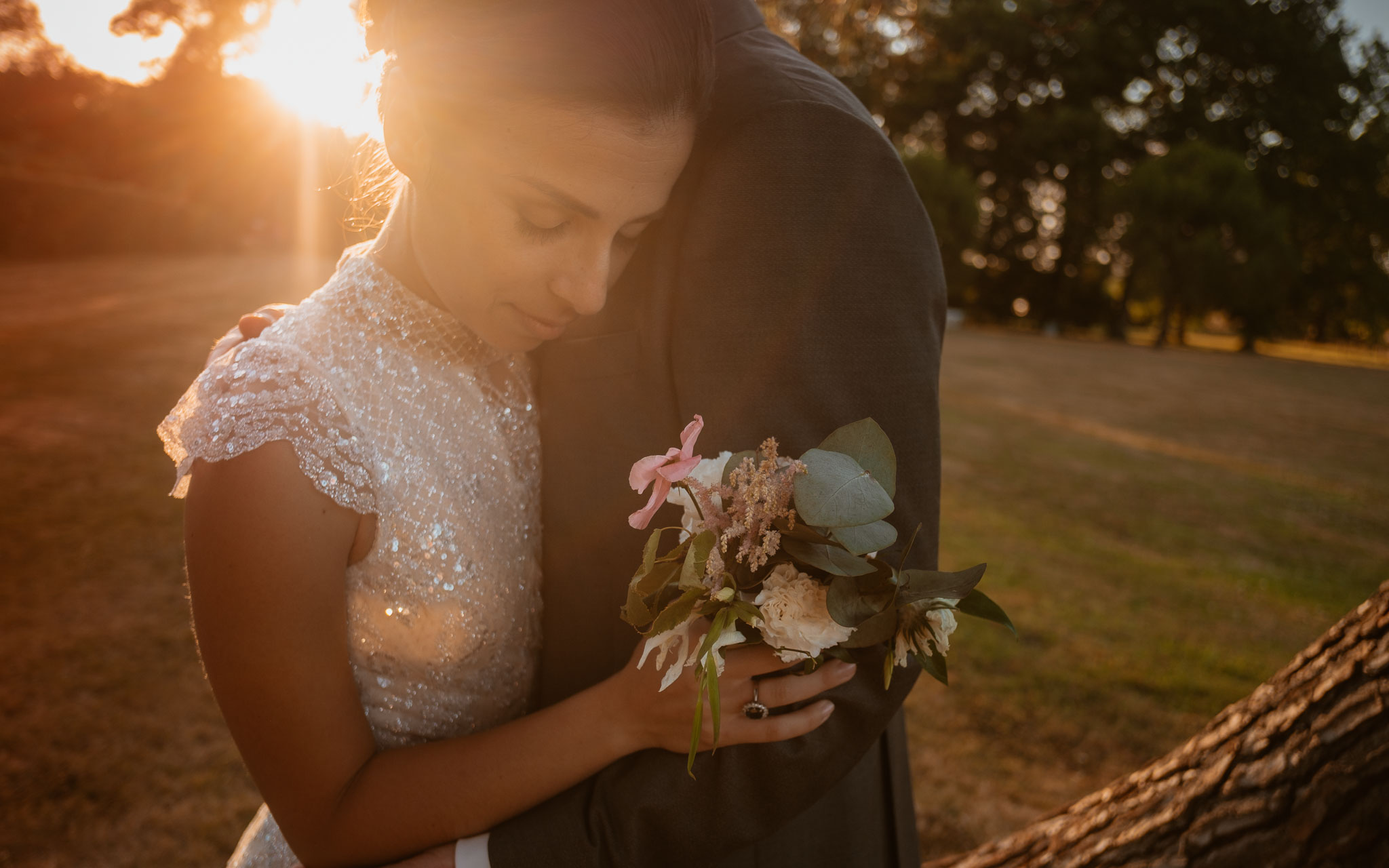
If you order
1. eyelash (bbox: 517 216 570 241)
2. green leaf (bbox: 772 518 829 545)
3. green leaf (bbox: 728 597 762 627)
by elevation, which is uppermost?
eyelash (bbox: 517 216 570 241)

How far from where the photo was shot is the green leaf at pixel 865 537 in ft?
3.19

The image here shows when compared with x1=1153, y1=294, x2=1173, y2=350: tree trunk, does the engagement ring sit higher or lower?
higher

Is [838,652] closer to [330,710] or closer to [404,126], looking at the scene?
[330,710]

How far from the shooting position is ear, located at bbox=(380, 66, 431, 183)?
55.3 inches

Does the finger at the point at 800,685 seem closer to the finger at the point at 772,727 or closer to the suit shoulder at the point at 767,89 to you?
the finger at the point at 772,727

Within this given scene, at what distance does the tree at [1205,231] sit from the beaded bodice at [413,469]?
32.2 m

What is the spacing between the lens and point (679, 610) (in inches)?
39.8

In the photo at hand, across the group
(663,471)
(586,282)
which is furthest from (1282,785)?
(586,282)

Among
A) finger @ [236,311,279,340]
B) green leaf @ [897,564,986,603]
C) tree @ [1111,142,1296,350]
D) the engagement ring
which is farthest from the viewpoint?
tree @ [1111,142,1296,350]

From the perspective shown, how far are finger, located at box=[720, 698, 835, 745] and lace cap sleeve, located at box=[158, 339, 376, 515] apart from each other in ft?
2.35

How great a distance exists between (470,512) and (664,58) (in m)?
0.91

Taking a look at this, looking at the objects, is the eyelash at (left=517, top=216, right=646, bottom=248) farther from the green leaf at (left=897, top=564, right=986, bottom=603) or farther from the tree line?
the tree line

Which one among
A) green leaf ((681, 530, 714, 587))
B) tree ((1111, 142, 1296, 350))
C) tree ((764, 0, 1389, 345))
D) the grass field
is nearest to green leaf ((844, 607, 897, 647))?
green leaf ((681, 530, 714, 587))

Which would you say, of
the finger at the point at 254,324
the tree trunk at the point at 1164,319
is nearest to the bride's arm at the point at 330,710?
the finger at the point at 254,324
